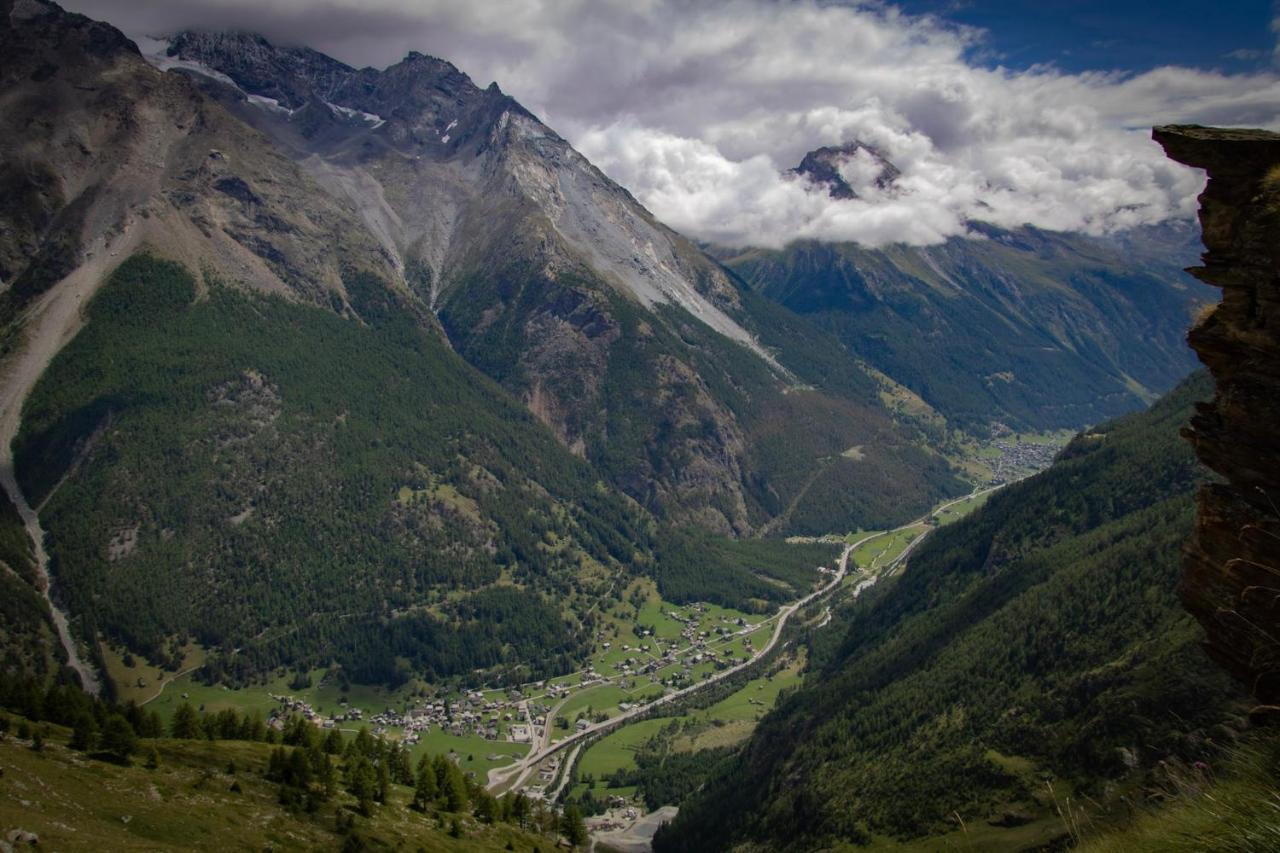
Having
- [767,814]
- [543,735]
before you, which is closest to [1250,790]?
[767,814]

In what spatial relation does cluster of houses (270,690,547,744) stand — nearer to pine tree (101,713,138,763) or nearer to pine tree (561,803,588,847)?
pine tree (561,803,588,847)

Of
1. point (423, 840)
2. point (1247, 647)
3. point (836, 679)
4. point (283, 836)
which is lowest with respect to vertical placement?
point (836, 679)

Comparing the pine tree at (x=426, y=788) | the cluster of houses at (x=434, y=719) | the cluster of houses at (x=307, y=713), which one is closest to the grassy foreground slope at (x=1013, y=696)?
the pine tree at (x=426, y=788)

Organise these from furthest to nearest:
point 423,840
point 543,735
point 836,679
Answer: point 543,735
point 836,679
point 423,840

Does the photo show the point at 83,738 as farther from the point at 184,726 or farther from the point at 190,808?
the point at 184,726

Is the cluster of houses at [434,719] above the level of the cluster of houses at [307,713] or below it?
below

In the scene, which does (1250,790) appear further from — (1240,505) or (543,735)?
(543,735)

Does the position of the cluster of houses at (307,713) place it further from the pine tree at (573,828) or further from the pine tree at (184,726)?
the pine tree at (573,828)

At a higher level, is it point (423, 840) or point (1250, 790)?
point (1250, 790)
